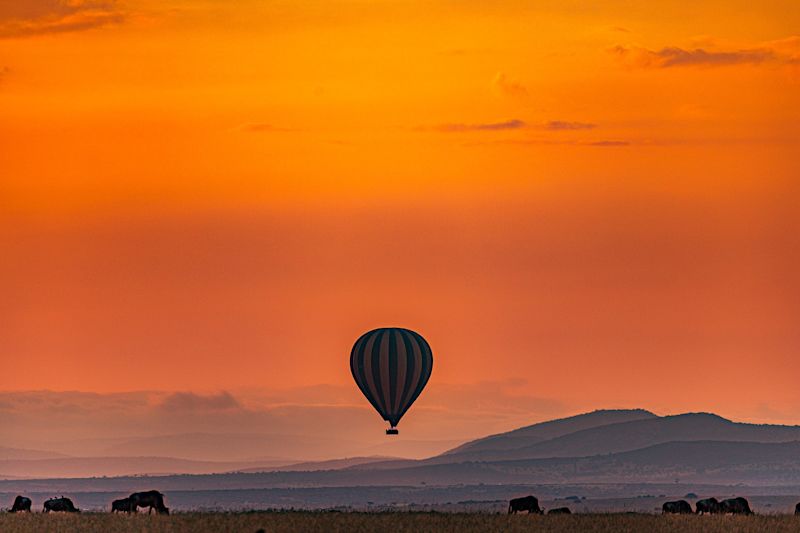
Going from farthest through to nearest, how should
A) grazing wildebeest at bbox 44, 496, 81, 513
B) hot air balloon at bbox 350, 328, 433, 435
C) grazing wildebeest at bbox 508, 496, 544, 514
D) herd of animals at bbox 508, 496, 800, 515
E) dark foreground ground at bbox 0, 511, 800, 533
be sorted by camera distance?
hot air balloon at bbox 350, 328, 433, 435, grazing wildebeest at bbox 508, 496, 544, 514, herd of animals at bbox 508, 496, 800, 515, grazing wildebeest at bbox 44, 496, 81, 513, dark foreground ground at bbox 0, 511, 800, 533

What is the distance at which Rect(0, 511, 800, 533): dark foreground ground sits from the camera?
244 ft

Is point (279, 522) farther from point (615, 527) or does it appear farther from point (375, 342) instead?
point (375, 342)

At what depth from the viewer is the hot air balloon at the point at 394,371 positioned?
117 metres

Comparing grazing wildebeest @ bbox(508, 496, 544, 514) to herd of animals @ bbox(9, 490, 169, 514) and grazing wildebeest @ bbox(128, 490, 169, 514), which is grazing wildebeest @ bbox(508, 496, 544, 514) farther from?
herd of animals @ bbox(9, 490, 169, 514)

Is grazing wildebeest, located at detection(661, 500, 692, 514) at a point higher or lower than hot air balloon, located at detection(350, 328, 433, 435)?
lower

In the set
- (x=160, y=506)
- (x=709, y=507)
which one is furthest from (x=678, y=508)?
(x=160, y=506)

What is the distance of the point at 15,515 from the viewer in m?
78.1

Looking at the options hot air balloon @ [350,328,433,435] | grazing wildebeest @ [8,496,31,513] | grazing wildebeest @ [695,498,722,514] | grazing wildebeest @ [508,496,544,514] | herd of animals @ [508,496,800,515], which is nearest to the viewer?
grazing wildebeest @ [8,496,31,513]

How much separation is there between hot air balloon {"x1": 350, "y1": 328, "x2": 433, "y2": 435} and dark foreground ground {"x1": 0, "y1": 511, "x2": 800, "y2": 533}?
110ft

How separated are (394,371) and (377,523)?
40.2 metres

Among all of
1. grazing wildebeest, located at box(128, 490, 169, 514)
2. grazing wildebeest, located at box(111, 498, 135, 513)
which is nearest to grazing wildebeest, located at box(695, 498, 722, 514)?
grazing wildebeest, located at box(128, 490, 169, 514)

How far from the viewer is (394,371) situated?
117062 mm

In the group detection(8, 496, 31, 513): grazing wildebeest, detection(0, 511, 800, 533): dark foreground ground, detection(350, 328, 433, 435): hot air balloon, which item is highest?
detection(350, 328, 433, 435): hot air balloon

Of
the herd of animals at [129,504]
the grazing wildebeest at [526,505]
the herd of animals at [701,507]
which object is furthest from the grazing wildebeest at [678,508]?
the herd of animals at [129,504]
